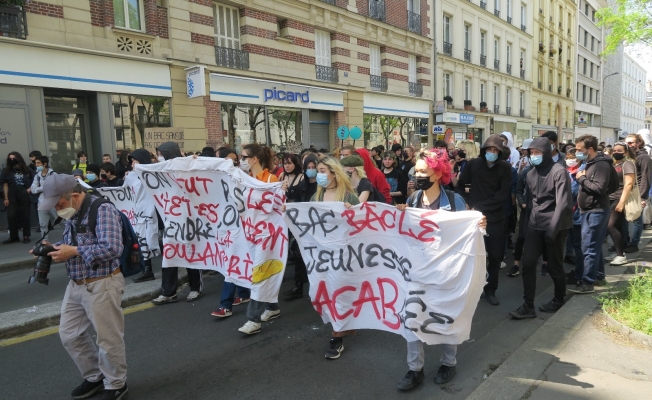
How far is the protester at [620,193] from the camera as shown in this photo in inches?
240

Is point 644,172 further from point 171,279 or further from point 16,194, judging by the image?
point 16,194

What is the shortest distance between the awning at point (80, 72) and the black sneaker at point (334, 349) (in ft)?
33.8

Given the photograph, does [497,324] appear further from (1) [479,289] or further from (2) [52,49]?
(2) [52,49]

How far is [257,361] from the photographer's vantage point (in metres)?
3.91

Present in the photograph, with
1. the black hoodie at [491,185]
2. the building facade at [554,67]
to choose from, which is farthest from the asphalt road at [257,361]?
the building facade at [554,67]

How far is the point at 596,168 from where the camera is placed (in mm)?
5391

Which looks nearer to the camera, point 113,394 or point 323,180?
point 113,394

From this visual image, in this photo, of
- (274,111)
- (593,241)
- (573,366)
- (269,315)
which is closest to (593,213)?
(593,241)

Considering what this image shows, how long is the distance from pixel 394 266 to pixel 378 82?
18533 millimetres

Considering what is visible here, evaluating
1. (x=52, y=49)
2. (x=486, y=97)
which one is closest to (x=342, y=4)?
(x=52, y=49)

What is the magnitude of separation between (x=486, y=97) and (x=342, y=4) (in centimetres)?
1535

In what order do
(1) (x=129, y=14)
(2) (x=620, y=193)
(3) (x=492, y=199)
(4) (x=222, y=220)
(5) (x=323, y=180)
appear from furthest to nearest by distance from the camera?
(1) (x=129, y=14)
(2) (x=620, y=193)
(3) (x=492, y=199)
(4) (x=222, y=220)
(5) (x=323, y=180)

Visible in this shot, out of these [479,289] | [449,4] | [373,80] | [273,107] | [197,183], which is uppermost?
[449,4]

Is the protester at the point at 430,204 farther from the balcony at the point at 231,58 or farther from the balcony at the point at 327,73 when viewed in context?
the balcony at the point at 327,73
